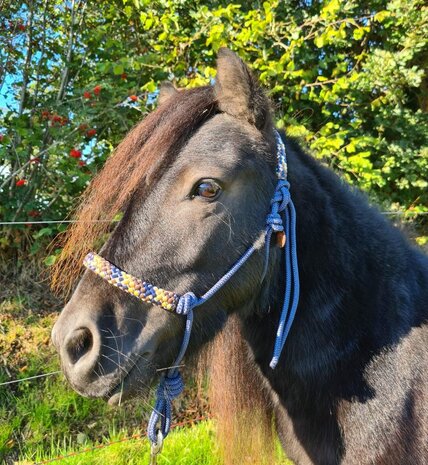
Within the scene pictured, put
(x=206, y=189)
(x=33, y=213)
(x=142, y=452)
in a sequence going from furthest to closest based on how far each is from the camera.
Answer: (x=33, y=213), (x=142, y=452), (x=206, y=189)

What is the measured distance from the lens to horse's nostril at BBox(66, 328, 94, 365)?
117 centimetres

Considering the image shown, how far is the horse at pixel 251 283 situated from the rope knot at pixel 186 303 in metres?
0.02

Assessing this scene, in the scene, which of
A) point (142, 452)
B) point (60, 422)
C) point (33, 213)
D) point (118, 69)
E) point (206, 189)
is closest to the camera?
point (206, 189)

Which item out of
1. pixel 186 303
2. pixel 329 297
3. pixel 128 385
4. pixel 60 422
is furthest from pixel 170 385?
pixel 60 422

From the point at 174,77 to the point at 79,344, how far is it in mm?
3435

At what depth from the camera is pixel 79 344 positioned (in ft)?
3.86

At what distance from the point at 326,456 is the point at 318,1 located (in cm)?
471

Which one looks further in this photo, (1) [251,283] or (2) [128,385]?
(1) [251,283]

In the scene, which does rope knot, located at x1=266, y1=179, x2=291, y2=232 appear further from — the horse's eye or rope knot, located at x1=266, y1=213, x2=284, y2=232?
the horse's eye

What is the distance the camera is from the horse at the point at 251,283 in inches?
48.4

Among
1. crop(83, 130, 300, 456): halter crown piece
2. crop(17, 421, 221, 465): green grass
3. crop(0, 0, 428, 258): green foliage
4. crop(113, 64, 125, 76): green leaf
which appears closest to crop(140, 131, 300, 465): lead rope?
crop(83, 130, 300, 456): halter crown piece

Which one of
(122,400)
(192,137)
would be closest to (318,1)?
(192,137)

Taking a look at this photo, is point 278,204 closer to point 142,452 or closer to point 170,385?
point 170,385

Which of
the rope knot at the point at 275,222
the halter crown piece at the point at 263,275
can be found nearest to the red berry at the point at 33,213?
the halter crown piece at the point at 263,275
